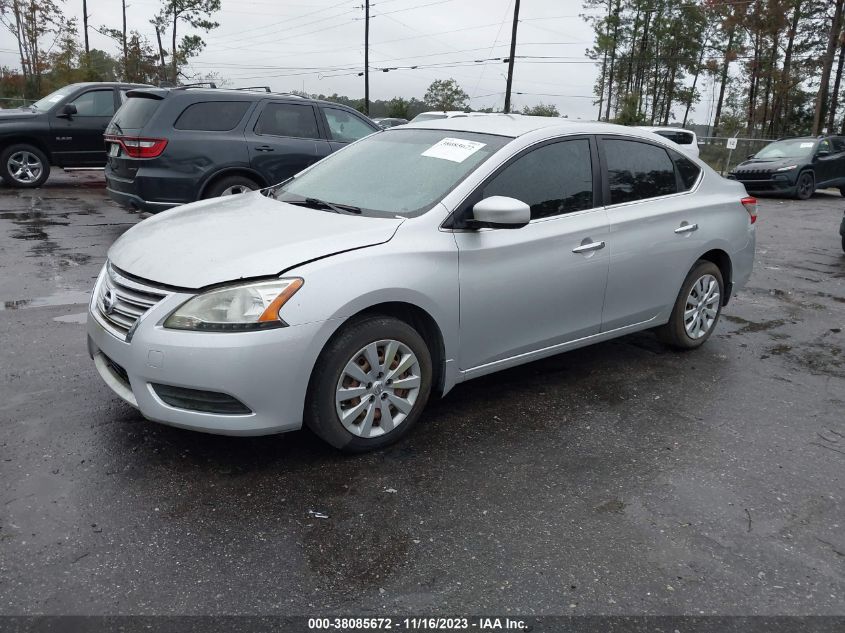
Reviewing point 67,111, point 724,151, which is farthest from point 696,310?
point 724,151

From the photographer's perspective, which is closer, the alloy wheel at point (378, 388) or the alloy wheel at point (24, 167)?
the alloy wheel at point (378, 388)

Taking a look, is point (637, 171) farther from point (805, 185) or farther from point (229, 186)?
point (805, 185)

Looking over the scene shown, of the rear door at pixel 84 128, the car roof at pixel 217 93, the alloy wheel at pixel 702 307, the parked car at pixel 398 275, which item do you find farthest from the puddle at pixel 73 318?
the rear door at pixel 84 128

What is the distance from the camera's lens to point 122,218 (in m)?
11.1

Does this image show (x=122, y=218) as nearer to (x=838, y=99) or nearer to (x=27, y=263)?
(x=27, y=263)

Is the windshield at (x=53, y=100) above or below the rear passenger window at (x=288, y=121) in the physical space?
above

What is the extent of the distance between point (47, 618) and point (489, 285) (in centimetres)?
251

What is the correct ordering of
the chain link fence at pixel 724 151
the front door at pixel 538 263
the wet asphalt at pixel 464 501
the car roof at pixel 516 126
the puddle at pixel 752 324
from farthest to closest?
the chain link fence at pixel 724 151, the puddle at pixel 752 324, the car roof at pixel 516 126, the front door at pixel 538 263, the wet asphalt at pixel 464 501

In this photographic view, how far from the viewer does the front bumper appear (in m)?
3.18

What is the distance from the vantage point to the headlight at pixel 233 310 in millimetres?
3217

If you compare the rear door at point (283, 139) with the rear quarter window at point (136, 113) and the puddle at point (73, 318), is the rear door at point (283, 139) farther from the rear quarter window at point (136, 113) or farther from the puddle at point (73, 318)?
the puddle at point (73, 318)

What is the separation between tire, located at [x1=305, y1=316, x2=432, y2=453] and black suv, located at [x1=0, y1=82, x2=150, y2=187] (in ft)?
38.6

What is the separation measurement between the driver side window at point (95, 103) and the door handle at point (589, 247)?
1173 centimetres

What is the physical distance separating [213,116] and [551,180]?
6075mm
